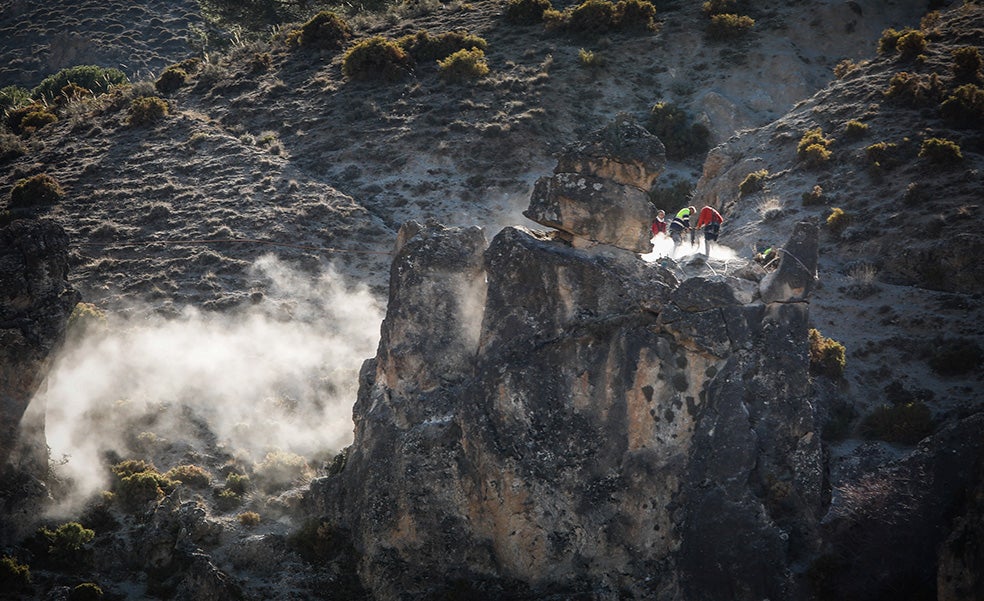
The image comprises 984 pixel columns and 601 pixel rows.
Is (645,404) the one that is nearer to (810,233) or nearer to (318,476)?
(810,233)

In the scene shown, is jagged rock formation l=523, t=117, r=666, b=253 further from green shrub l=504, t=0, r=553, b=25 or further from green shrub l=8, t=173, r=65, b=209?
green shrub l=504, t=0, r=553, b=25

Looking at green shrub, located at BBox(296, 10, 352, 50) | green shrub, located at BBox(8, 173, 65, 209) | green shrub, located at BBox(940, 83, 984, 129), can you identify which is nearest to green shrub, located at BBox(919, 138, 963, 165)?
green shrub, located at BBox(940, 83, 984, 129)

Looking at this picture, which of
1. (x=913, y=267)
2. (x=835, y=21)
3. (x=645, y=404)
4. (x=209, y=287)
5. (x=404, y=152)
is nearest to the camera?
(x=645, y=404)

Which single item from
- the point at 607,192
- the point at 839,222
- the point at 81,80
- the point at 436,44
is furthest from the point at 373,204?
the point at 81,80

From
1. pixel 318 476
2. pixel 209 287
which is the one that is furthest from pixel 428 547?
pixel 209 287

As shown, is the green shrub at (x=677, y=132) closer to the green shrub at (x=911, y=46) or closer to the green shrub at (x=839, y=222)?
the green shrub at (x=911, y=46)
